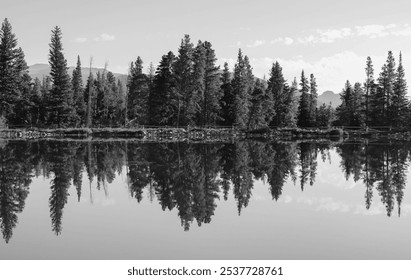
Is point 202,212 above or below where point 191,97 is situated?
below

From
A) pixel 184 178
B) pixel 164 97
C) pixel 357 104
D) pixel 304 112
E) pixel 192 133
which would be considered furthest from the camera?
pixel 357 104

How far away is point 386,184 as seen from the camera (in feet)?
70.7

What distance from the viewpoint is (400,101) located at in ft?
285

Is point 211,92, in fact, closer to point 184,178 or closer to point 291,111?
point 291,111

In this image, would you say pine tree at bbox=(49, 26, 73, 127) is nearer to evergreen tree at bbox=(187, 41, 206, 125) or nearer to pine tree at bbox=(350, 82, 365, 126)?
evergreen tree at bbox=(187, 41, 206, 125)

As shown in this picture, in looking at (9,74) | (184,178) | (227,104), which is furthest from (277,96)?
(184,178)

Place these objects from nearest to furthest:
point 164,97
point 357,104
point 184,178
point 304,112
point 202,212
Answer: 1. point 202,212
2. point 184,178
3. point 164,97
4. point 304,112
5. point 357,104

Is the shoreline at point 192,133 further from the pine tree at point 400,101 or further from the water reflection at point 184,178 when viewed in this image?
the water reflection at point 184,178

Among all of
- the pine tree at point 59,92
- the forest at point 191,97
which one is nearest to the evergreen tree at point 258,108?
the forest at point 191,97

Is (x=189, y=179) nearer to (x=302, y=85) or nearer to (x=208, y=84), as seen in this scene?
(x=208, y=84)

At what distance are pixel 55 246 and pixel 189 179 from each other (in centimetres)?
1085

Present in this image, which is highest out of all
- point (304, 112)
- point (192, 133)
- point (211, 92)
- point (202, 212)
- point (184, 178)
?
point (211, 92)

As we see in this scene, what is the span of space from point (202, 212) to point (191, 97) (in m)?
61.5

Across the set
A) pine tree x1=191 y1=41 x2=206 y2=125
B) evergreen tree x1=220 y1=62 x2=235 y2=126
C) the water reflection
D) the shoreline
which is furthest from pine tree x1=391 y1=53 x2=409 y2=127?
the water reflection
